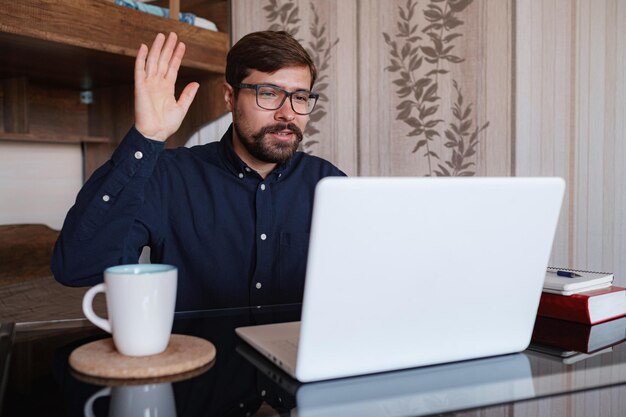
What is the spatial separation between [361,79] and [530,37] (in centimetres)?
64

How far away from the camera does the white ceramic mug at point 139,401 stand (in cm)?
57

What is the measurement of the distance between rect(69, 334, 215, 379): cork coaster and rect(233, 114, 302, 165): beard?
0.90m

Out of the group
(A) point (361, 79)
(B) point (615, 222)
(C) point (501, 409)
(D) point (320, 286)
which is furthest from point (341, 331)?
(A) point (361, 79)

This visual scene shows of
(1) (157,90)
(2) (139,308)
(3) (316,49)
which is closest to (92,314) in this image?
(2) (139,308)

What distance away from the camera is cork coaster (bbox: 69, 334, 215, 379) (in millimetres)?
665

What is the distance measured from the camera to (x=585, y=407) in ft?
2.01

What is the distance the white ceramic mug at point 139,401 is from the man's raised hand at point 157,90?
1.98 ft

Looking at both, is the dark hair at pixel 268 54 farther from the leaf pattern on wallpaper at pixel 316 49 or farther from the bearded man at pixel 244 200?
the leaf pattern on wallpaper at pixel 316 49

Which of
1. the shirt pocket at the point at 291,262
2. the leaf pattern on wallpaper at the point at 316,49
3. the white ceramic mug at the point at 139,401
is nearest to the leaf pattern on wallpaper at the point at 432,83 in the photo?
the leaf pattern on wallpaper at the point at 316,49

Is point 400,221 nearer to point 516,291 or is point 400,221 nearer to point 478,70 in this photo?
point 516,291

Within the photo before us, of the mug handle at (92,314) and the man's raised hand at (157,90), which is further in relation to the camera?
the man's raised hand at (157,90)

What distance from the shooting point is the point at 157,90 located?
114 cm

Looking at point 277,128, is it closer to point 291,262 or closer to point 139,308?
point 291,262

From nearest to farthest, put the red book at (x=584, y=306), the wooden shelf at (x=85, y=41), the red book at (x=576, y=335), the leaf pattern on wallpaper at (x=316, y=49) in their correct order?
the red book at (x=576, y=335), the red book at (x=584, y=306), the wooden shelf at (x=85, y=41), the leaf pattern on wallpaper at (x=316, y=49)
